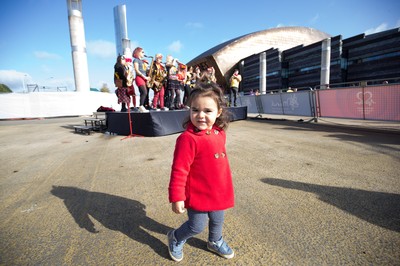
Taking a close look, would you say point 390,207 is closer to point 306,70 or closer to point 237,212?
point 237,212

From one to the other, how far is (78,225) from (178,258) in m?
1.06

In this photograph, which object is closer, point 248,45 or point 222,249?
point 222,249

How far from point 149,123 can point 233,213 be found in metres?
4.60

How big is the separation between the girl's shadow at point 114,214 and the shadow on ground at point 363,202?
158cm

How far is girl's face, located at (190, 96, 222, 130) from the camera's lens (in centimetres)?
138

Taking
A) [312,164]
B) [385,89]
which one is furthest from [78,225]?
[385,89]

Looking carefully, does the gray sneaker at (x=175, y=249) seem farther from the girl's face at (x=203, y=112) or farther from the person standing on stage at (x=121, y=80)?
the person standing on stage at (x=121, y=80)

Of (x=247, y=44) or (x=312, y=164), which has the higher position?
(x=247, y=44)

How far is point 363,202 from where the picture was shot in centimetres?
202

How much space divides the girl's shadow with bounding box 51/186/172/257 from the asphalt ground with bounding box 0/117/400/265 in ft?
0.03

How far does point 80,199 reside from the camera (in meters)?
2.32

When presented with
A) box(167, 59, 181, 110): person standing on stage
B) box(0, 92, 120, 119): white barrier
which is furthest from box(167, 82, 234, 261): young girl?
box(0, 92, 120, 119): white barrier

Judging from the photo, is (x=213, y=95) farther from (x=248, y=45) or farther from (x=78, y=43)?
(x=248, y=45)


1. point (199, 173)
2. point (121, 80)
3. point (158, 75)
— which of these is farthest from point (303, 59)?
point (199, 173)
